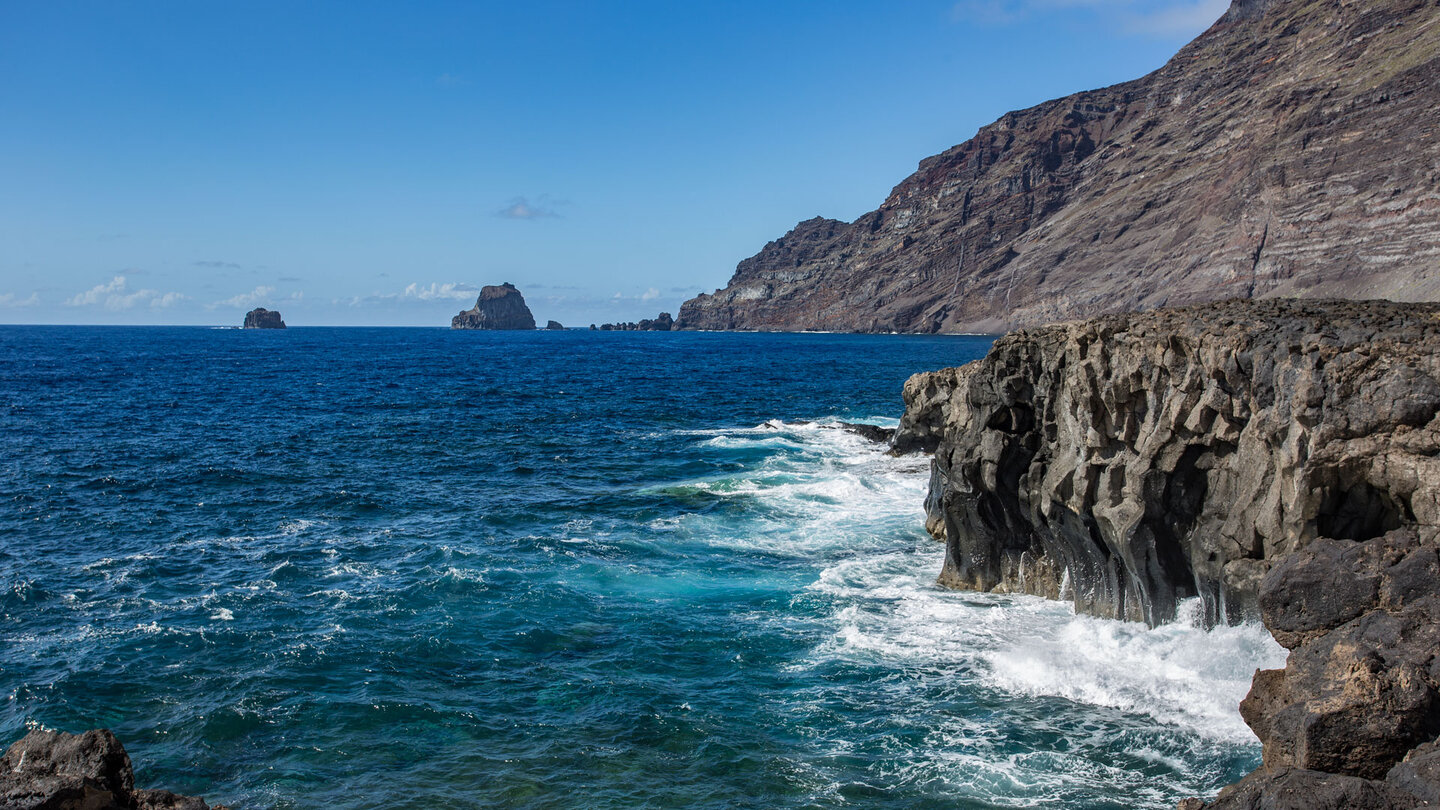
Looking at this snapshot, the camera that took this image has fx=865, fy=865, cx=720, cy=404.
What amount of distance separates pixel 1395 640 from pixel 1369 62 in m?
144

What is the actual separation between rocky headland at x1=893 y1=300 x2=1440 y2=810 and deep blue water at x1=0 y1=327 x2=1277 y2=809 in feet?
5.55

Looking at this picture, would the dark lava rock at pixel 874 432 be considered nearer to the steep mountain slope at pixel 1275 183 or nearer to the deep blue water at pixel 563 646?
the deep blue water at pixel 563 646

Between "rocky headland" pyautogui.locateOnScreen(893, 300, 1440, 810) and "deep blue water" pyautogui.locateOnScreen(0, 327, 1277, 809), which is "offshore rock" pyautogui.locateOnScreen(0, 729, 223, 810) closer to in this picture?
"deep blue water" pyautogui.locateOnScreen(0, 327, 1277, 809)

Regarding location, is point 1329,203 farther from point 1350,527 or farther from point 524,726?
point 524,726

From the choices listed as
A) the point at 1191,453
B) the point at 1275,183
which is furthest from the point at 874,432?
the point at 1275,183

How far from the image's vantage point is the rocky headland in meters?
9.55

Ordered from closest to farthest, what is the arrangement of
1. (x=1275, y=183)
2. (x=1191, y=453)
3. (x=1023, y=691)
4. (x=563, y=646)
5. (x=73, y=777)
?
1. (x=73, y=777)
2. (x=1023, y=691)
3. (x=1191, y=453)
4. (x=563, y=646)
5. (x=1275, y=183)

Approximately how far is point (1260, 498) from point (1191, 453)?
1914 millimetres

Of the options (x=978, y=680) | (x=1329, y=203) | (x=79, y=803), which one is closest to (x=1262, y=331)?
(x=978, y=680)

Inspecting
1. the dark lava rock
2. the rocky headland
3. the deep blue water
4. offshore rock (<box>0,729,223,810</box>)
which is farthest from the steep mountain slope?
offshore rock (<box>0,729,223,810</box>)

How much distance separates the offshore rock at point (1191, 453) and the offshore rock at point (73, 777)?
14220 millimetres

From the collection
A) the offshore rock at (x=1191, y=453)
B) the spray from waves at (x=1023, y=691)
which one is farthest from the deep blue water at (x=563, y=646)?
the offshore rock at (x=1191, y=453)

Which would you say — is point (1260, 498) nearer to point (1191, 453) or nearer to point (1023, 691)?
point (1191, 453)

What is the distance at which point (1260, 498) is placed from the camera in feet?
53.8
